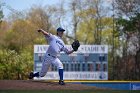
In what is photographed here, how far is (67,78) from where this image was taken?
2728 cm

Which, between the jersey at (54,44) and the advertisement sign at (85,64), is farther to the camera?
the advertisement sign at (85,64)

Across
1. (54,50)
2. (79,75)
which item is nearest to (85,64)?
(79,75)

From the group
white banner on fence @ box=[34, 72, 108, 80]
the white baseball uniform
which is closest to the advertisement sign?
white banner on fence @ box=[34, 72, 108, 80]

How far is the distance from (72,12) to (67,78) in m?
9.81

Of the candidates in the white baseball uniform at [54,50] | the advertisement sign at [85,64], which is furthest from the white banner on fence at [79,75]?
the white baseball uniform at [54,50]

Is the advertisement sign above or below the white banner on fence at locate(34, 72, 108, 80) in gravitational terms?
above

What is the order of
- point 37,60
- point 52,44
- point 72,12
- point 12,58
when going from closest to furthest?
point 52,44
point 37,60
point 12,58
point 72,12

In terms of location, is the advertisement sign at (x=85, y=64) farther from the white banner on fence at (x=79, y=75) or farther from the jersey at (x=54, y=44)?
the jersey at (x=54, y=44)

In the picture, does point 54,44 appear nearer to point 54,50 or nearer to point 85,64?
point 54,50

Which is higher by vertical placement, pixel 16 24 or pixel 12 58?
pixel 16 24

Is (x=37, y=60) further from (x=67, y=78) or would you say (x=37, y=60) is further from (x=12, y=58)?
(x=12, y=58)

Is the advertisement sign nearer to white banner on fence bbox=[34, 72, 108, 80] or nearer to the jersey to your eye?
white banner on fence bbox=[34, 72, 108, 80]

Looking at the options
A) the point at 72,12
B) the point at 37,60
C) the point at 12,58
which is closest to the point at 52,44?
the point at 37,60

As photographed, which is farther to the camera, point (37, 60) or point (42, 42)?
point (42, 42)
